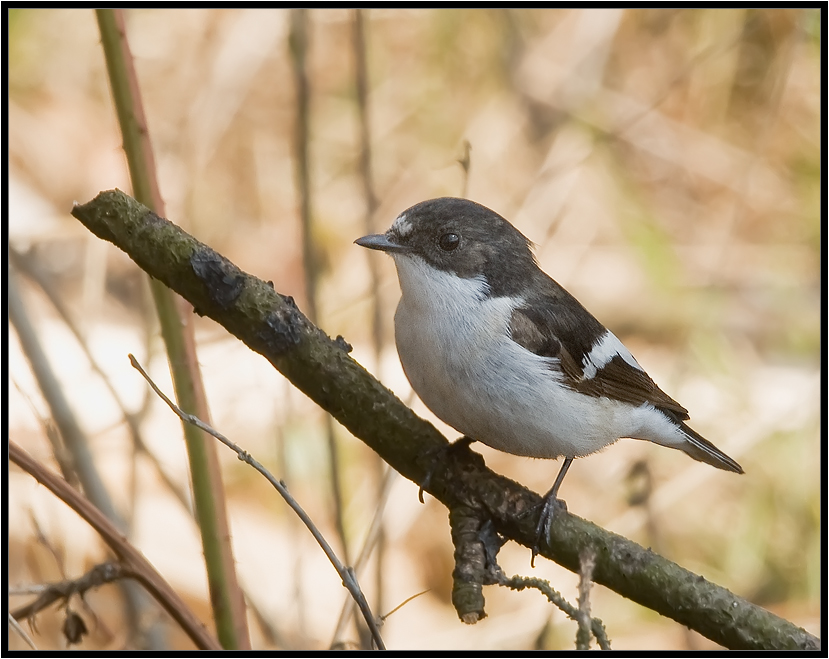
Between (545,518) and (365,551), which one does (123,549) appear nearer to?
(365,551)

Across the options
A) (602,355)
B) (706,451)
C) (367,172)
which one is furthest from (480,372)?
(706,451)

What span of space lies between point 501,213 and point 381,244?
8.78 ft

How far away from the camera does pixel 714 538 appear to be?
5148 mm

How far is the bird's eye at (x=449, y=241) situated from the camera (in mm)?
3072

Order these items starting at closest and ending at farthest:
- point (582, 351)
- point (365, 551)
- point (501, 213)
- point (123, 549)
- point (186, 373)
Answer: point (123, 549), point (186, 373), point (365, 551), point (582, 351), point (501, 213)

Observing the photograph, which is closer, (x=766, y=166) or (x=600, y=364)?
(x=600, y=364)

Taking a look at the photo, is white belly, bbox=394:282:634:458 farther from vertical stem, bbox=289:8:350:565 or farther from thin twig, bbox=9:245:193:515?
thin twig, bbox=9:245:193:515

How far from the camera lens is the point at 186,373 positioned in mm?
2189

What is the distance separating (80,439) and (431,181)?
152 inches

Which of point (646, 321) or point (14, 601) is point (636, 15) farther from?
point (14, 601)

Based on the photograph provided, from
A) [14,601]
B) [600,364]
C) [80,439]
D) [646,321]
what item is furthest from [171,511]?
[646,321]

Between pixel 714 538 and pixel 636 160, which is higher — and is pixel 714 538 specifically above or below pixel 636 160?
below

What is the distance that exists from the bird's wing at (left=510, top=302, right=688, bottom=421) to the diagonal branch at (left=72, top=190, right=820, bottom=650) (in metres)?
0.63

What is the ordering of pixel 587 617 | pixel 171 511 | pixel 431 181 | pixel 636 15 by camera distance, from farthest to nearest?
pixel 636 15, pixel 431 181, pixel 171 511, pixel 587 617
